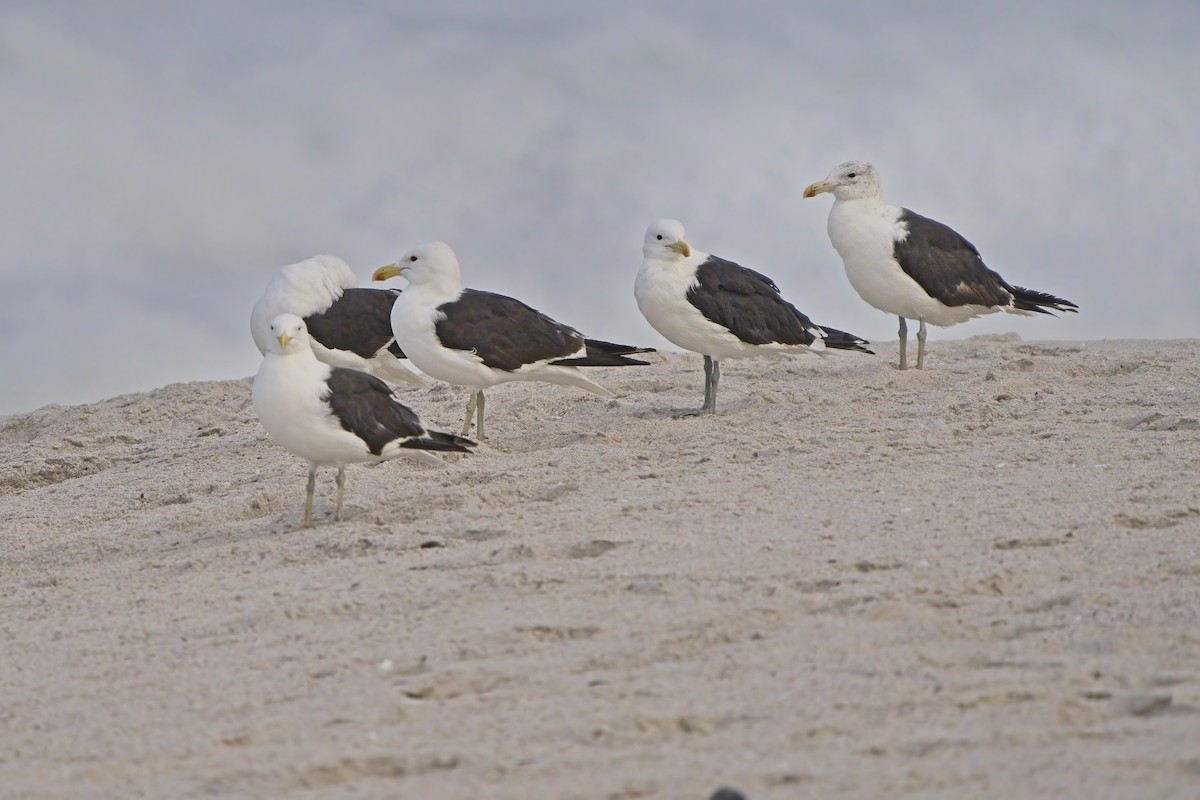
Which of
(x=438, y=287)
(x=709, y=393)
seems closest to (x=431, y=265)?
(x=438, y=287)

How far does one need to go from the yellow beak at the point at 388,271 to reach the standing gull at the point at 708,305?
150 cm

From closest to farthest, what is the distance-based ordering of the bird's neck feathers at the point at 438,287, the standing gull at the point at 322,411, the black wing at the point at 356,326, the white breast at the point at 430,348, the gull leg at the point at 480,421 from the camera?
1. the standing gull at the point at 322,411
2. the white breast at the point at 430,348
3. the gull leg at the point at 480,421
4. the bird's neck feathers at the point at 438,287
5. the black wing at the point at 356,326

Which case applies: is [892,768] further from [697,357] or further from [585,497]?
[697,357]

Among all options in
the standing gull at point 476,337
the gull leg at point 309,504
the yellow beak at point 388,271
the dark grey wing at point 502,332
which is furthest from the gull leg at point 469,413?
the gull leg at point 309,504

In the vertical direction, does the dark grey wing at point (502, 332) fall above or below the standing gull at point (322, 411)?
above

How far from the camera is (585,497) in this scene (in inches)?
288

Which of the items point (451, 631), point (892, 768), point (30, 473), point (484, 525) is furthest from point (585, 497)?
point (30, 473)

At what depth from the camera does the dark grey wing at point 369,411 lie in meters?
7.43

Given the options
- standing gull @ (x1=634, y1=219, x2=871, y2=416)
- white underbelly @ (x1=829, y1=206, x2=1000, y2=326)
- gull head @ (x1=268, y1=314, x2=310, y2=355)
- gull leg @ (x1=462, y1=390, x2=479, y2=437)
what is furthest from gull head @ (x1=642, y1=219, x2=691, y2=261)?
gull head @ (x1=268, y1=314, x2=310, y2=355)

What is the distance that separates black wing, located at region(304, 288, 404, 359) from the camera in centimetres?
1044

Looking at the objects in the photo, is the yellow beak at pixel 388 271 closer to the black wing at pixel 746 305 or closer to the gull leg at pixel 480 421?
the gull leg at pixel 480 421

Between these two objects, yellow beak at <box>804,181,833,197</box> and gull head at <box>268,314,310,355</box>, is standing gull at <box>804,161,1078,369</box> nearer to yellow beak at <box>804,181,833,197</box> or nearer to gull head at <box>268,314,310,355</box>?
yellow beak at <box>804,181,833,197</box>

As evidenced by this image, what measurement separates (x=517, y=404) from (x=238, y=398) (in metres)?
2.92

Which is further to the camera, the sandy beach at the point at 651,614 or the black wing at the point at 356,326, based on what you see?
the black wing at the point at 356,326
